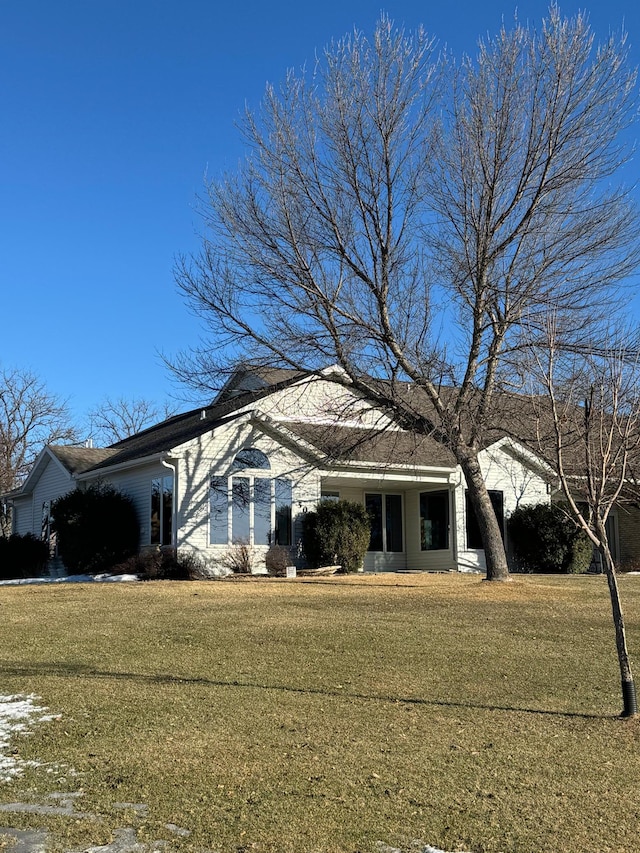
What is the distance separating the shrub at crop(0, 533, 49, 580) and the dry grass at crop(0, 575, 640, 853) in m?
11.8

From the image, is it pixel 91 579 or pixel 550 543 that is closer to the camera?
pixel 91 579

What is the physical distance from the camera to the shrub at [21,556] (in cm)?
2459

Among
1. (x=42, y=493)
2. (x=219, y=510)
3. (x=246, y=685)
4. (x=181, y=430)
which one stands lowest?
(x=246, y=685)

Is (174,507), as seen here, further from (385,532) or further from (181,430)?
(385,532)

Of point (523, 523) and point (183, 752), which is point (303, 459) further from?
point (183, 752)

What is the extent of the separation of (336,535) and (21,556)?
929cm

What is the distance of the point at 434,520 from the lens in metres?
25.5

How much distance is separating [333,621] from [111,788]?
22.6 feet

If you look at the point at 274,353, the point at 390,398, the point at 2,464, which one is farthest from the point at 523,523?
the point at 2,464

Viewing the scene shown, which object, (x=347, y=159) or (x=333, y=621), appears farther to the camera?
(x=347, y=159)

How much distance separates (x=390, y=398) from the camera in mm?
17797

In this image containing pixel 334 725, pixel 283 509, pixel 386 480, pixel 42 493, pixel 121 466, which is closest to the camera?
pixel 334 725

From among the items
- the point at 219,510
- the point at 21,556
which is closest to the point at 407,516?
the point at 219,510

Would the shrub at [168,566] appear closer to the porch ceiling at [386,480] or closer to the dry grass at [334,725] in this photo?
the porch ceiling at [386,480]
